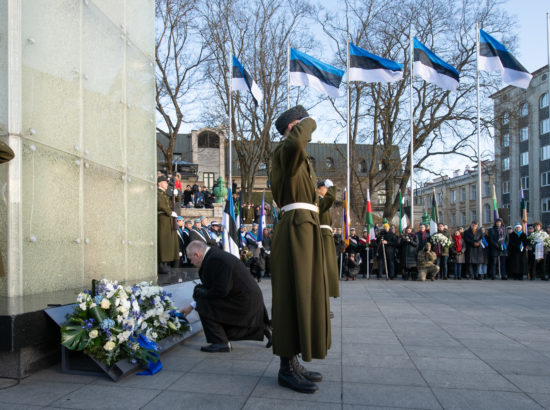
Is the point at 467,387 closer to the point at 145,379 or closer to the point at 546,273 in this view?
the point at 145,379

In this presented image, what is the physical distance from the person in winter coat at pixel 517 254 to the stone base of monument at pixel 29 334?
1567 cm

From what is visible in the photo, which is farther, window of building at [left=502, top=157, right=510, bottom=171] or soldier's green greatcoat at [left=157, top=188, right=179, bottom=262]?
window of building at [left=502, top=157, right=510, bottom=171]

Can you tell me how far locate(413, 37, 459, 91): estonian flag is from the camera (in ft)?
58.2

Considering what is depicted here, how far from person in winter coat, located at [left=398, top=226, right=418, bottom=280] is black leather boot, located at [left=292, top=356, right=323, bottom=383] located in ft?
41.8

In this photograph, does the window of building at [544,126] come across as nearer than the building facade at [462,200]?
Yes

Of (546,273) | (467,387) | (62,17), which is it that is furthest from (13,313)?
(546,273)

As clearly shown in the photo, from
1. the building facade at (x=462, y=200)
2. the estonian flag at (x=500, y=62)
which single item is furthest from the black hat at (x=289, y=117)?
the building facade at (x=462, y=200)

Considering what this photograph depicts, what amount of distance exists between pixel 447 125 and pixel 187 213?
16.4m

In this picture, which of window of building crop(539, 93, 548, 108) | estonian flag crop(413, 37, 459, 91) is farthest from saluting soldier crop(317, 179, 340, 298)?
window of building crop(539, 93, 548, 108)

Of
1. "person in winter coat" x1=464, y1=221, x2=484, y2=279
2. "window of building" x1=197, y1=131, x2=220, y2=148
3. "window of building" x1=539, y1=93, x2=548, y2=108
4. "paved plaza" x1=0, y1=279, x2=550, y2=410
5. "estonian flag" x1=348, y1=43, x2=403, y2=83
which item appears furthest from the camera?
"window of building" x1=197, y1=131, x2=220, y2=148

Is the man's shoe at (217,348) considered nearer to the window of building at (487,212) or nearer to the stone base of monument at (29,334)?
the stone base of monument at (29,334)

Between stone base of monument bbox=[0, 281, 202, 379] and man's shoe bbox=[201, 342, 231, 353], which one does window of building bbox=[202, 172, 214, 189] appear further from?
stone base of monument bbox=[0, 281, 202, 379]

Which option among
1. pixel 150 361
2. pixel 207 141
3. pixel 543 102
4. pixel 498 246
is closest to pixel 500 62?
pixel 498 246

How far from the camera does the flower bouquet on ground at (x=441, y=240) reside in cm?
1606
